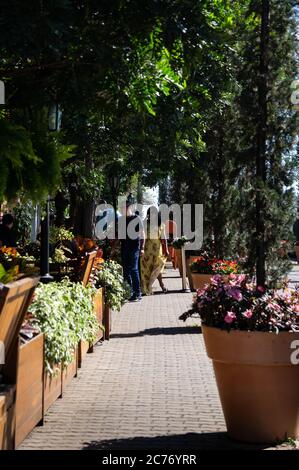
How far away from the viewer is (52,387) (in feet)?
20.6

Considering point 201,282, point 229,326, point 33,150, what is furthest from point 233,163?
point 201,282

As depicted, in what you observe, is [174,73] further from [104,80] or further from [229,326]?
[229,326]

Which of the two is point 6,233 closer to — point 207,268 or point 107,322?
point 207,268

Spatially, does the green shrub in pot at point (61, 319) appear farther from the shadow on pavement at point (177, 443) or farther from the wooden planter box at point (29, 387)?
the shadow on pavement at point (177, 443)

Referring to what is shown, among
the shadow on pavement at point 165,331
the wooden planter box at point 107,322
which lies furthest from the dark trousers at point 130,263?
the wooden planter box at point 107,322

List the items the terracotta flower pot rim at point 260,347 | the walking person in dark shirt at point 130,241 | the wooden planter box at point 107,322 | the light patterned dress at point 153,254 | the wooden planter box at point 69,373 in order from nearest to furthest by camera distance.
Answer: the terracotta flower pot rim at point 260,347 < the wooden planter box at point 69,373 < the wooden planter box at point 107,322 < the walking person in dark shirt at point 130,241 < the light patterned dress at point 153,254

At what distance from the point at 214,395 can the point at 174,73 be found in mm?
3071

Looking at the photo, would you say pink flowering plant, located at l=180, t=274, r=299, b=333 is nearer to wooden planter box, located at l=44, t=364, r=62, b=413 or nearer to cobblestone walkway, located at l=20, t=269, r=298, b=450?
cobblestone walkway, located at l=20, t=269, r=298, b=450

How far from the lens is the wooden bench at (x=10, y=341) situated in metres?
4.14

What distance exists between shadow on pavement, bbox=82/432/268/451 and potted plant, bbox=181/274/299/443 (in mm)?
99

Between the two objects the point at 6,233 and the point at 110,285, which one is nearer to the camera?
the point at 110,285

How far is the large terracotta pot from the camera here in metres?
5.16

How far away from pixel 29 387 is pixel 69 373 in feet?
7.07

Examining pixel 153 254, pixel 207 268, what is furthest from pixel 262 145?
pixel 153 254
